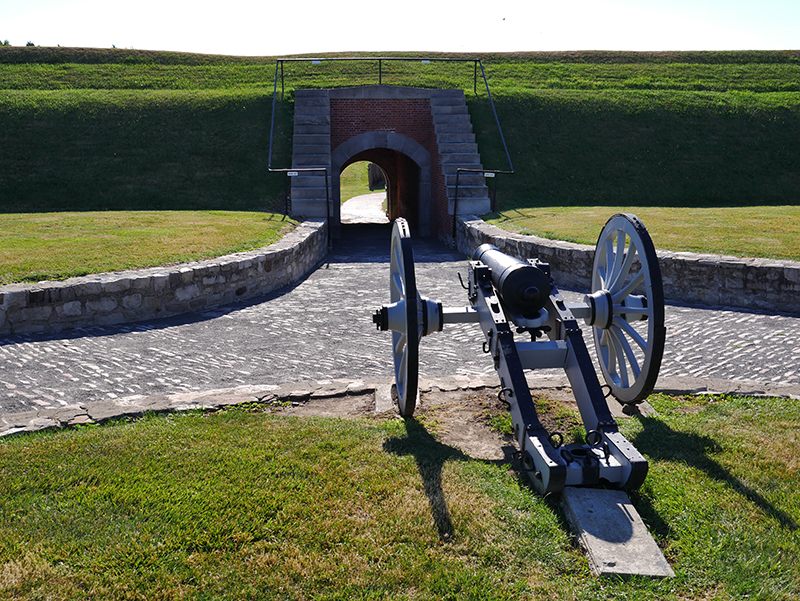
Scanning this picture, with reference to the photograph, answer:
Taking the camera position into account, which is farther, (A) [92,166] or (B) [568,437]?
(A) [92,166]

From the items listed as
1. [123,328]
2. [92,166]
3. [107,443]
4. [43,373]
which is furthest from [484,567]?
[92,166]

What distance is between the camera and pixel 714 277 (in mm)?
7551

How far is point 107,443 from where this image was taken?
372cm

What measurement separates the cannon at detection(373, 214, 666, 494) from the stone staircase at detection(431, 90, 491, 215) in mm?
9147

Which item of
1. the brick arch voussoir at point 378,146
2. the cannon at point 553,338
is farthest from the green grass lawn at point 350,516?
the brick arch voussoir at point 378,146

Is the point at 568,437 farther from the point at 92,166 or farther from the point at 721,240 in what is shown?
the point at 92,166

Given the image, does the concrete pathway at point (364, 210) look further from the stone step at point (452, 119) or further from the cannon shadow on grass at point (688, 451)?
the cannon shadow on grass at point (688, 451)

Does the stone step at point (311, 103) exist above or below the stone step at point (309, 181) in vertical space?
above

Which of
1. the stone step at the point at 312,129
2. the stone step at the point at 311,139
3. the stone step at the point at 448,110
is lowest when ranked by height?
the stone step at the point at 311,139

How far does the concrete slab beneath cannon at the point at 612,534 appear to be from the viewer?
8.57 feet

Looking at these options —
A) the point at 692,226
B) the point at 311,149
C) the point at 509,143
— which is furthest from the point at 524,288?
the point at 509,143

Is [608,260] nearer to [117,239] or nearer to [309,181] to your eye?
[117,239]

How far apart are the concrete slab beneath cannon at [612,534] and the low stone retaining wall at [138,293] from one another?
5464mm

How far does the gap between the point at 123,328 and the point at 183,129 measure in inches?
407
